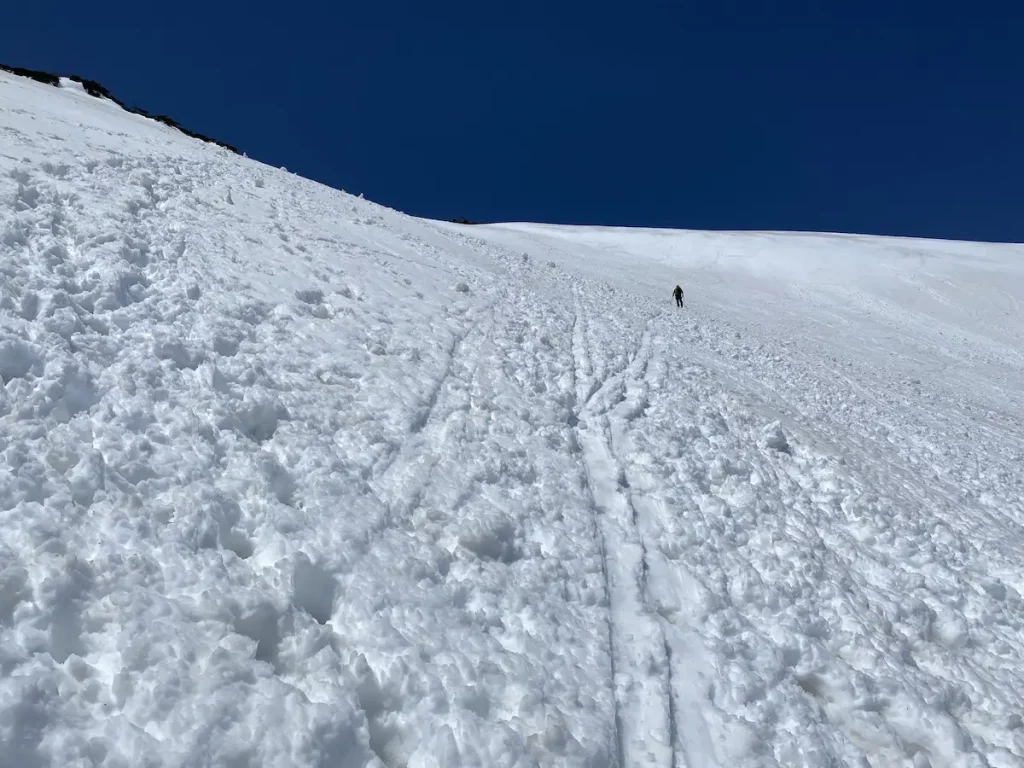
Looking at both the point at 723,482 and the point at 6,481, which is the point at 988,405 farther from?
the point at 6,481

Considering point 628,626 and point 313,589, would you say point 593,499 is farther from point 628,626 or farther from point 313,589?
point 313,589

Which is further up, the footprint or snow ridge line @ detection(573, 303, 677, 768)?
the footprint

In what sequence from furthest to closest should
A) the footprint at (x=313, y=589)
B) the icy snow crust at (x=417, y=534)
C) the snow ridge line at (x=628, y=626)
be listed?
the footprint at (x=313, y=589), the snow ridge line at (x=628, y=626), the icy snow crust at (x=417, y=534)

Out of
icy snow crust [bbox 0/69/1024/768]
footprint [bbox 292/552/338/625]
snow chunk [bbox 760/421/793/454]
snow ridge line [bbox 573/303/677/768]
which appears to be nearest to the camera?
icy snow crust [bbox 0/69/1024/768]

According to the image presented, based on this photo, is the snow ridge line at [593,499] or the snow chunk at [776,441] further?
the snow chunk at [776,441]

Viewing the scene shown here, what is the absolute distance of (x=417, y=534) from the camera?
25.2 feet

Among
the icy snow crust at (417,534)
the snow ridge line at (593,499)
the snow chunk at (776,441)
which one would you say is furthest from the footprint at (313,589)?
the snow chunk at (776,441)

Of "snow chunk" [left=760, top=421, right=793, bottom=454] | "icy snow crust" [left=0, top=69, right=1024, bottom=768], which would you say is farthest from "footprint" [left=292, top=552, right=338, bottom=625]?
"snow chunk" [left=760, top=421, right=793, bottom=454]

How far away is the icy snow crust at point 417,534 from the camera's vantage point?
5398mm

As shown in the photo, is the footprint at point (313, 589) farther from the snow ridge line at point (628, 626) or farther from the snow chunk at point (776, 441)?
the snow chunk at point (776, 441)

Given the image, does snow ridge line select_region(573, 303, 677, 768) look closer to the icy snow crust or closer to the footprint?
the icy snow crust

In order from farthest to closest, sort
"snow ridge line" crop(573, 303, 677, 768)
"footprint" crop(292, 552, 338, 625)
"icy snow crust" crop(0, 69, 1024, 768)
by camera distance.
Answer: "footprint" crop(292, 552, 338, 625) → "snow ridge line" crop(573, 303, 677, 768) → "icy snow crust" crop(0, 69, 1024, 768)

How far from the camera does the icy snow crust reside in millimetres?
5398

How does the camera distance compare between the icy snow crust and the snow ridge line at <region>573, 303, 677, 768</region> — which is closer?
the icy snow crust
